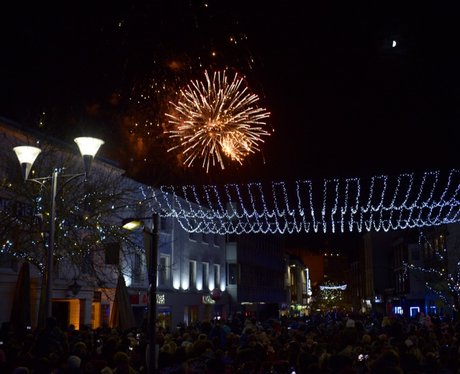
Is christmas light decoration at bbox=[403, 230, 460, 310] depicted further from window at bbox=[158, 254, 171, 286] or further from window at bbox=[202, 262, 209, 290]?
window at bbox=[158, 254, 171, 286]

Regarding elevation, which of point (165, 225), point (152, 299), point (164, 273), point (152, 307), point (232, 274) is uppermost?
point (165, 225)

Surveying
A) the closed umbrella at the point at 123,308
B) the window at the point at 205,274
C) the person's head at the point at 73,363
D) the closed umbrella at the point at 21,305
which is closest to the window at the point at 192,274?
the window at the point at 205,274

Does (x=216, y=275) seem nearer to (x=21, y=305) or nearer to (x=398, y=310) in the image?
(x=398, y=310)

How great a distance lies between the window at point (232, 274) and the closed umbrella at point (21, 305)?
35.3 meters

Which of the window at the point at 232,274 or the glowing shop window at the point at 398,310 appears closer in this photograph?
the window at the point at 232,274

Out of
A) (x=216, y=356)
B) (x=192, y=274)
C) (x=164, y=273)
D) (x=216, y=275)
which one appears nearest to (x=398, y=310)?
(x=216, y=275)

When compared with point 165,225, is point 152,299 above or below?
below

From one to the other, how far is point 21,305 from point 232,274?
36.0 metres

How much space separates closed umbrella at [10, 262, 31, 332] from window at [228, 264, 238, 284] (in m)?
35.3

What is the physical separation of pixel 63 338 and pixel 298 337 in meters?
6.62

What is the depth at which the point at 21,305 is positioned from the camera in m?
17.8

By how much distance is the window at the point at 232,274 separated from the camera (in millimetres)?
52781

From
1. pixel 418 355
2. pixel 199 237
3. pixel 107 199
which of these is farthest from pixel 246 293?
pixel 418 355

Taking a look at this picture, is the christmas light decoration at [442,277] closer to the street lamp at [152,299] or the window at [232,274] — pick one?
the window at [232,274]
